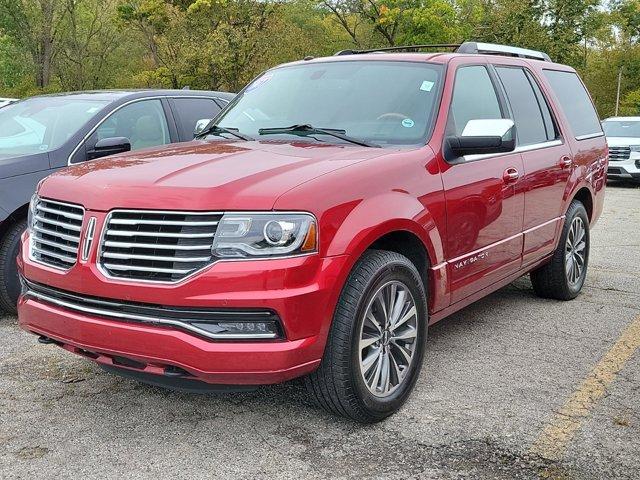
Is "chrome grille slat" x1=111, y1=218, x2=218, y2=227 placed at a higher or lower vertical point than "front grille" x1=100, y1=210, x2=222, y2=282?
higher

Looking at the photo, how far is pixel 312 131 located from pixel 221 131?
2.46 feet

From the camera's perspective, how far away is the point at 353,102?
4363 millimetres

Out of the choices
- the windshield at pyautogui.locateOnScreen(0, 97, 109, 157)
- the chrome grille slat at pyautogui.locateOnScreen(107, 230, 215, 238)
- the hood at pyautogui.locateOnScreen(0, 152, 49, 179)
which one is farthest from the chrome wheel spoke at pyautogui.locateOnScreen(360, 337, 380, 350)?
the windshield at pyautogui.locateOnScreen(0, 97, 109, 157)

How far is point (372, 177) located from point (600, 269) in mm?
4567

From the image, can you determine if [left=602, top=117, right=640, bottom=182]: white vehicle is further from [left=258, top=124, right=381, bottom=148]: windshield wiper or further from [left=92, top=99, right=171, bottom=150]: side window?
[left=258, top=124, right=381, bottom=148]: windshield wiper

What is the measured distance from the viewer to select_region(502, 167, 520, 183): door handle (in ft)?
15.0

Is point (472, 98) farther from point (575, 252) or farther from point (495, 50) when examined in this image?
point (575, 252)

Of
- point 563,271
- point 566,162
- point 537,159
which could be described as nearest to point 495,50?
point 537,159

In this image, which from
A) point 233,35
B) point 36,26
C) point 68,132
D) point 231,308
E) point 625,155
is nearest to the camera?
point 231,308

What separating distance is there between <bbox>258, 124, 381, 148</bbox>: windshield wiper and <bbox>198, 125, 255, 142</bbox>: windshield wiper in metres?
0.11

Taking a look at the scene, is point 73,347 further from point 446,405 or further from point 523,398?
point 523,398

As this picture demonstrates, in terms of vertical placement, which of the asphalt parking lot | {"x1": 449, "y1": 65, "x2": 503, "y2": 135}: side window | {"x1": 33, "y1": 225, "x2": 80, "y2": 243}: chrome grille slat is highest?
{"x1": 449, "y1": 65, "x2": 503, "y2": 135}: side window

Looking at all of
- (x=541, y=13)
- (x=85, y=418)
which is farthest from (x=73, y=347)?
(x=541, y=13)

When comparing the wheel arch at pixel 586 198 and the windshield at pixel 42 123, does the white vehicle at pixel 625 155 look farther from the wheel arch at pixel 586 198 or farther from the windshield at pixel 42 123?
the windshield at pixel 42 123
